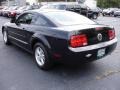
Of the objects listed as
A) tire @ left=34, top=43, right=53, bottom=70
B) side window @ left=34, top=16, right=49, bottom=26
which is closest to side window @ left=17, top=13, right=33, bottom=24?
side window @ left=34, top=16, right=49, bottom=26

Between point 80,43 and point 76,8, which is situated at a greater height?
point 76,8

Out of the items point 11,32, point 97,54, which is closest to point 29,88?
point 97,54

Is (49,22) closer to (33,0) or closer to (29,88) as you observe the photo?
(29,88)

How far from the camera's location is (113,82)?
4602 millimetres

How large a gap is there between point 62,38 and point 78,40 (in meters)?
0.34

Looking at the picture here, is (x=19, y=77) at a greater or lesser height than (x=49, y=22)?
lesser

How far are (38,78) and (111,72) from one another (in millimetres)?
1753

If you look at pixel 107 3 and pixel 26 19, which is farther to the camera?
pixel 107 3

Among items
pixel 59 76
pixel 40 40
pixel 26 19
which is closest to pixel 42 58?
pixel 40 40

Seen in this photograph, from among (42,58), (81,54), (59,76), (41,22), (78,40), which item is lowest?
(59,76)

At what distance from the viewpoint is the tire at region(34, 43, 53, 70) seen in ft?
16.7

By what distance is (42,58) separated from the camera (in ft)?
17.7

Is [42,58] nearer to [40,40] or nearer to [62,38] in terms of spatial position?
[40,40]

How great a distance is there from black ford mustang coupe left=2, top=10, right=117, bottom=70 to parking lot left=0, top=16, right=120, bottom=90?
14.2 inches
